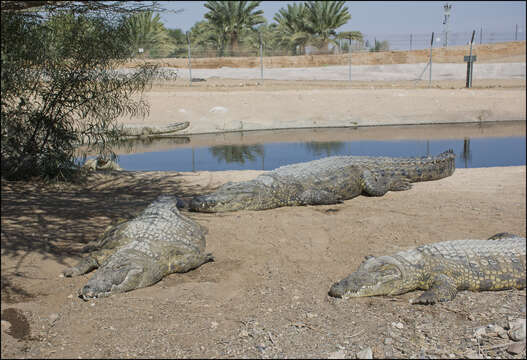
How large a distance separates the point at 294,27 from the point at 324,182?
31.8 meters

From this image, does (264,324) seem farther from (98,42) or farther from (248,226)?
(98,42)

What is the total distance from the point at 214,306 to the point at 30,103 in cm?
394

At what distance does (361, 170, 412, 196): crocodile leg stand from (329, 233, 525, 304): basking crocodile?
319cm

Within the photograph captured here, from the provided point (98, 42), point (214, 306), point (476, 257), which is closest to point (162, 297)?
point (214, 306)

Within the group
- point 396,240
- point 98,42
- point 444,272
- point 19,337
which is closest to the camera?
point 19,337

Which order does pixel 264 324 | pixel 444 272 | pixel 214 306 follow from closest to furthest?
pixel 264 324 → pixel 214 306 → pixel 444 272

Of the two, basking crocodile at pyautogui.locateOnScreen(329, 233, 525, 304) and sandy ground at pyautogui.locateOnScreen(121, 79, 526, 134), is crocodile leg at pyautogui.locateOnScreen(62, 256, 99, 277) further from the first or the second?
sandy ground at pyautogui.locateOnScreen(121, 79, 526, 134)

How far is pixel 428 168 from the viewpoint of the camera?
839cm

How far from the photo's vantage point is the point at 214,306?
3697 mm

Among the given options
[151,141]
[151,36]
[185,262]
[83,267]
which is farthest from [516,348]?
[151,36]

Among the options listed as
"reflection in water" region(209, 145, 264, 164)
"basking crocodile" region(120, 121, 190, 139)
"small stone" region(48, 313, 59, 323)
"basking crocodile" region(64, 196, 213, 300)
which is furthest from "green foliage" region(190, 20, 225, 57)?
"small stone" region(48, 313, 59, 323)

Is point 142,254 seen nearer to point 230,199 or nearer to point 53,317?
point 53,317

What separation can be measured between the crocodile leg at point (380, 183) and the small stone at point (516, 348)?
190 inches

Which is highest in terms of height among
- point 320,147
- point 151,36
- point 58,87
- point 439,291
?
point 151,36
